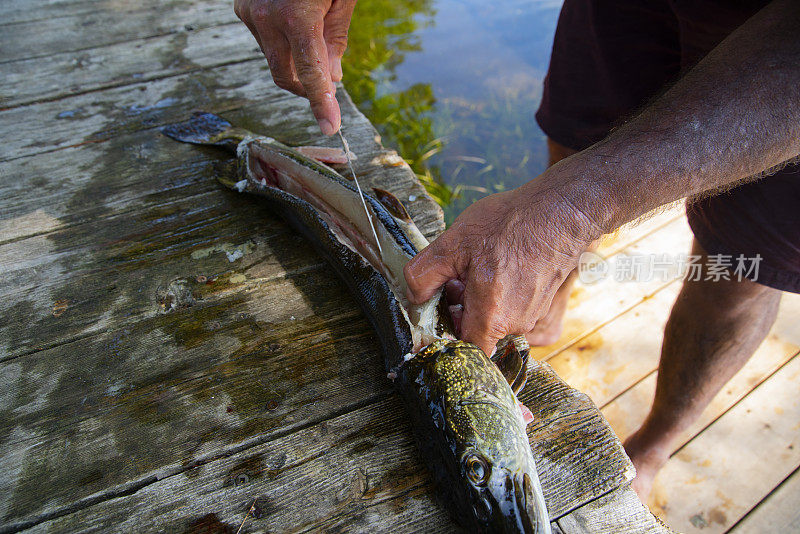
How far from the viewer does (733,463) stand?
276 cm

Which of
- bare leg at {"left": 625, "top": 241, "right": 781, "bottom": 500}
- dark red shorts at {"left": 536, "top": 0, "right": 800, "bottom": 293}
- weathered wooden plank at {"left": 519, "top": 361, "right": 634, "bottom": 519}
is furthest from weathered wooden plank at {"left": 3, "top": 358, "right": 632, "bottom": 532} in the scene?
bare leg at {"left": 625, "top": 241, "right": 781, "bottom": 500}

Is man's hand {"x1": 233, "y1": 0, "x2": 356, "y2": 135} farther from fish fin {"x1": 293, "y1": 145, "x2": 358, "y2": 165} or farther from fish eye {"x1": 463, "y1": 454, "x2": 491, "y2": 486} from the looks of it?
fish eye {"x1": 463, "y1": 454, "x2": 491, "y2": 486}

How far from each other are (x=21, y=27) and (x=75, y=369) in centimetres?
416

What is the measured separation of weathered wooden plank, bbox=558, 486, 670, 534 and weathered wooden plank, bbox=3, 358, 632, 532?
0.14ft

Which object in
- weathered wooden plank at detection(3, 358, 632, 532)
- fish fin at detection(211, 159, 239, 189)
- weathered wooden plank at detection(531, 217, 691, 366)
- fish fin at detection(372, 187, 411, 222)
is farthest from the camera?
weathered wooden plank at detection(531, 217, 691, 366)

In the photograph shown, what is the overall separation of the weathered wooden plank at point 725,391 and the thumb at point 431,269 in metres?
1.92

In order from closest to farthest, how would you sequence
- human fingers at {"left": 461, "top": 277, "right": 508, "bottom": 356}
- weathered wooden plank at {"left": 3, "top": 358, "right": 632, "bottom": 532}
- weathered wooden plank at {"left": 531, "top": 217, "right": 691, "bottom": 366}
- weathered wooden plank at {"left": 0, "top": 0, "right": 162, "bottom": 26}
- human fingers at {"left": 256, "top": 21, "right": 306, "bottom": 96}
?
weathered wooden plank at {"left": 3, "top": 358, "right": 632, "bottom": 532} → human fingers at {"left": 461, "top": 277, "right": 508, "bottom": 356} → human fingers at {"left": 256, "top": 21, "right": 306, "bottom": 96} → weathered wooden plank at {"left": 531, "top": 217, "right": 691, "bottom": 366} → weathered wooden plank at {"left": 0, "top": 0, "right": 162, "bottom": 26}

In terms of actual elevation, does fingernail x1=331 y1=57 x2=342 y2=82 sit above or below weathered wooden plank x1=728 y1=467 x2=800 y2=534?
above

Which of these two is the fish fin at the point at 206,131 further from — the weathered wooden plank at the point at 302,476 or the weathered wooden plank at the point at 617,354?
the weathered wooden plank at the point at 617,354

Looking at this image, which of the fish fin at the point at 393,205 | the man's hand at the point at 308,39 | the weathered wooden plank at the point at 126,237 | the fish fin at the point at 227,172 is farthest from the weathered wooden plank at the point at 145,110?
the fish fin at the point at 393,205

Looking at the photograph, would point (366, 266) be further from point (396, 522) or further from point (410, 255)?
point (396, 522)

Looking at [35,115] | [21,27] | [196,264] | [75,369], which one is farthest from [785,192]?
[21,27]

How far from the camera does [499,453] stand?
1.54 metres

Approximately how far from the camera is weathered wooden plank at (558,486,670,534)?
1.52 metres
